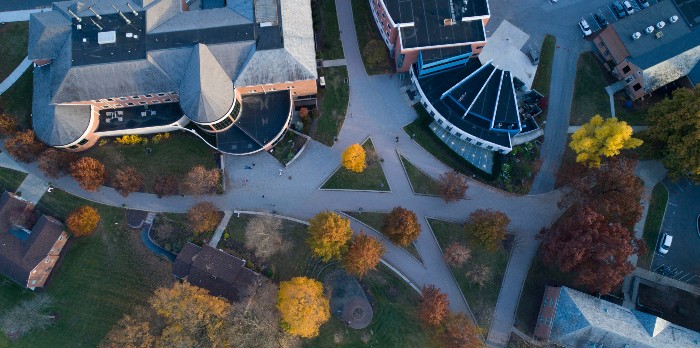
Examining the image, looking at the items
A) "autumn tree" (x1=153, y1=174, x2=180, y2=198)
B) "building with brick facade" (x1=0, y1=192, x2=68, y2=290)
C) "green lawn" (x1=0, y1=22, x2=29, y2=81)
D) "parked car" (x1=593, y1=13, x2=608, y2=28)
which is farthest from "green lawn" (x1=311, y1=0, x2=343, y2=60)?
"building with brick facade" (x1=0, y1=192, x2=68, y2=290)

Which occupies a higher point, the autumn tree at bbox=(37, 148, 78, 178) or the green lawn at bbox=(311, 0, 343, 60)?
the green lawn at bbox=(311, 0, 343, 60)

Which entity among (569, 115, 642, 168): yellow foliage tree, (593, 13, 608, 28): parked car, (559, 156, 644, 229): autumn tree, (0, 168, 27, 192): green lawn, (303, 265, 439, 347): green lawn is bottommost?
(303, 265, 439, 347): green lawn

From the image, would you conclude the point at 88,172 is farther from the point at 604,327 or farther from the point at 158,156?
the point at 604,327

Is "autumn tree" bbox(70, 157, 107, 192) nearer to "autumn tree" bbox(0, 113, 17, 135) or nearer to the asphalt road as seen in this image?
"autumn tree" bbox(0, 113, 17, 135)

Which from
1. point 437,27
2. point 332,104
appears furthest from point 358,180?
point 437,27

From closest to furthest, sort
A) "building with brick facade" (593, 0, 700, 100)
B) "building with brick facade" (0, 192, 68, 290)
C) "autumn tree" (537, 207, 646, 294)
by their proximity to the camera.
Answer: "autumn tree" (537, 207, 646, 294)
"building with brick facade" (0, 192, 68, 290)
"building with brick facade" (593, 0, 700, 100)

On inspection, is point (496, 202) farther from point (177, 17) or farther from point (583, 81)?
point (177, 17)

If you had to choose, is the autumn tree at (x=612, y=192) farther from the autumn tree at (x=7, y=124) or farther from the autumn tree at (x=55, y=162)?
the autumn tree at (x=7, y=124)

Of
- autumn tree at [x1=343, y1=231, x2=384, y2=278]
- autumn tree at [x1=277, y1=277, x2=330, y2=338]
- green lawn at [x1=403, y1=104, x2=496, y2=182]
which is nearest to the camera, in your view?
autumn tree at [x1=277, y1=277, x2=330, y2=338]
